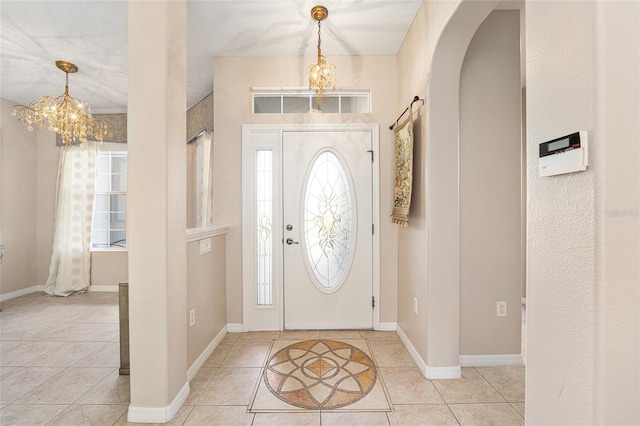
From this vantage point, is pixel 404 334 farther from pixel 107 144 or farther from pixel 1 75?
pixel 1 75

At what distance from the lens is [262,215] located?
313 centimetres

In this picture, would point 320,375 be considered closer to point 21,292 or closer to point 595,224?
point 595,224

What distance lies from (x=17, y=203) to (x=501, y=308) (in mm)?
6224

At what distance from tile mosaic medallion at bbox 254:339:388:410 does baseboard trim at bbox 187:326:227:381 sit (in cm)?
53

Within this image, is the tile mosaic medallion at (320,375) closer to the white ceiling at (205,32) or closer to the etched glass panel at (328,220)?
the etched glass panel at (328,220)

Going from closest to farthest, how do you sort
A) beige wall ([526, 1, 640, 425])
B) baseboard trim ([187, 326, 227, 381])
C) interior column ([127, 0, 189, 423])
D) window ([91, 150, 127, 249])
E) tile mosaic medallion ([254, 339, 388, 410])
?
1. beige wall ([526, 1, 640, 425])
2. interior column ([127, 0, 189, 423])
3. tile mosaic medallion ([254, 339, 388, 410])
4. baseboard trim ([187, 326, 227, 381])
5. window ([91, 150, 127, 249])

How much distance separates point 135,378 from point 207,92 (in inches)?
133

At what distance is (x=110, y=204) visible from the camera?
4.75 metres

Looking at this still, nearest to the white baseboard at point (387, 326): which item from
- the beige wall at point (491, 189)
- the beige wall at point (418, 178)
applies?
the beige wall at point (418, 178)

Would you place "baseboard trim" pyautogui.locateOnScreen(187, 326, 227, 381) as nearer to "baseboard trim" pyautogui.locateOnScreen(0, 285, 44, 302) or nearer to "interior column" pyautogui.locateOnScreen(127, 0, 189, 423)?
"interior column" pyautogui.locateOnScreen(127, 0, 189, 423)

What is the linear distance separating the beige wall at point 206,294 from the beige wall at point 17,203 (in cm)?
364

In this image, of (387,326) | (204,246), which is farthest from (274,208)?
(387,326)

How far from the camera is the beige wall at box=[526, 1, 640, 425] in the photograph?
863 mm

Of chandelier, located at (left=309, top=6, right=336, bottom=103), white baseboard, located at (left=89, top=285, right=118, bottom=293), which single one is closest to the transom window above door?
chandelier, located at (left=309, top=6, right=336, bottom=103)
